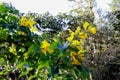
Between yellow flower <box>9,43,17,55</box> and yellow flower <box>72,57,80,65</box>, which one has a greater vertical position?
yellow flower <box>9,43,17,55</box>

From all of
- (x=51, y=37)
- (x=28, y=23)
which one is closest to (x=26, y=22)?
(x=28, y=23)

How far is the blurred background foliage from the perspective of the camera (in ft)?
3.74

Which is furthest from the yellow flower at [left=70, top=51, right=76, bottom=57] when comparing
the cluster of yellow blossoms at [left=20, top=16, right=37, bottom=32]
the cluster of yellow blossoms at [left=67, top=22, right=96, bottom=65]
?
the cluster of yellow blossoms at [left=20, top=16, right=37, bottom=32]

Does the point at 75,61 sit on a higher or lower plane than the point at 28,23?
lower

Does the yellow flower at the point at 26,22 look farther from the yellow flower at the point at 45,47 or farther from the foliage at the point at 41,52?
the yellow flower at the point at 45,47

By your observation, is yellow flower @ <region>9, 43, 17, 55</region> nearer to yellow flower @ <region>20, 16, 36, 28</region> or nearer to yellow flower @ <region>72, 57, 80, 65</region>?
yellow flower @ <region>20, 16, 36, 28</region>

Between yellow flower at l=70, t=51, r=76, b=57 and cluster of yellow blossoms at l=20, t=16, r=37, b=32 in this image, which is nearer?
yellow flower at l=70, t=51, r=76, b=57

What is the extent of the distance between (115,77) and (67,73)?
447 inches

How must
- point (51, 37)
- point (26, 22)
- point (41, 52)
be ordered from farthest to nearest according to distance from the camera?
point (51, 37) → point (26, 22) → point (41, 52)

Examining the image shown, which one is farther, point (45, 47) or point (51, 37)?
point (51, 37)

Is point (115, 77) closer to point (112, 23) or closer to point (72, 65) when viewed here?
point (112, 23)

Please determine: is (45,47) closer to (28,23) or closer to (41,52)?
(41,52)

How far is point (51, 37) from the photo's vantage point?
5.50 feet

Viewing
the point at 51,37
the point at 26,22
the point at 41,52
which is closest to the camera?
the point at 41,52
